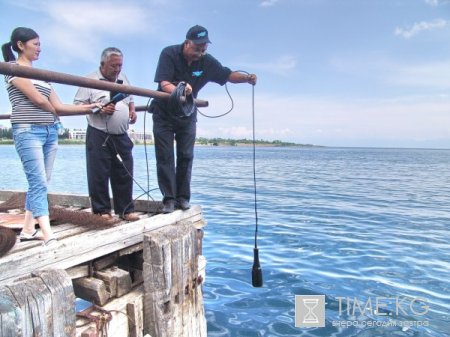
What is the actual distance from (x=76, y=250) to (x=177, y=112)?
1.84 meters

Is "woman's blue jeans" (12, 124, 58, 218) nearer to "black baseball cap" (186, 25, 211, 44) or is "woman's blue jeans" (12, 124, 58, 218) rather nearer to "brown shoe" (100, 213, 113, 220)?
"brown shoe" (100, 213, 113, 220)

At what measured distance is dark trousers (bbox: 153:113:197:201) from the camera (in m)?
4.61

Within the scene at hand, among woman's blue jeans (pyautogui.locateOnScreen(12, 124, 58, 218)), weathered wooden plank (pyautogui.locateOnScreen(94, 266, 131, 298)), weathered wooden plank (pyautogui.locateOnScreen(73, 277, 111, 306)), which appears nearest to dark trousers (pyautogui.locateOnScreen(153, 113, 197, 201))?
weathered wooden plank (pyautogui.locateOnScreen(94, 266, 131, 298))

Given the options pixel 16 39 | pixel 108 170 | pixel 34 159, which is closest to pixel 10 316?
pixel 34 159

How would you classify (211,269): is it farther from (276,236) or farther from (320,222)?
(320,222)

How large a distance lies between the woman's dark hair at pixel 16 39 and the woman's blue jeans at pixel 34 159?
616 mm

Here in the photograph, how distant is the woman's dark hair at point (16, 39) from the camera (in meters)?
3.39

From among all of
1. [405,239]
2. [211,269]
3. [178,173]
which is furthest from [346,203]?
→ [178,173]

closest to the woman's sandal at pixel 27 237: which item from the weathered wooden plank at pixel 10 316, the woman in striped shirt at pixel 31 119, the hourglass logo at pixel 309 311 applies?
the woman in striped shirt at pixel 31 119

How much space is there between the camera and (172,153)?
4676 mm

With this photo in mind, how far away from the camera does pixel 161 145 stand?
4598mm

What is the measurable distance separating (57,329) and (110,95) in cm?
252

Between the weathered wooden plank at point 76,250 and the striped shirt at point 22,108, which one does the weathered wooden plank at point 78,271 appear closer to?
the weathered wooden plank at point 76,250

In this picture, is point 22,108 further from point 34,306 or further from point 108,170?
point 34,306
